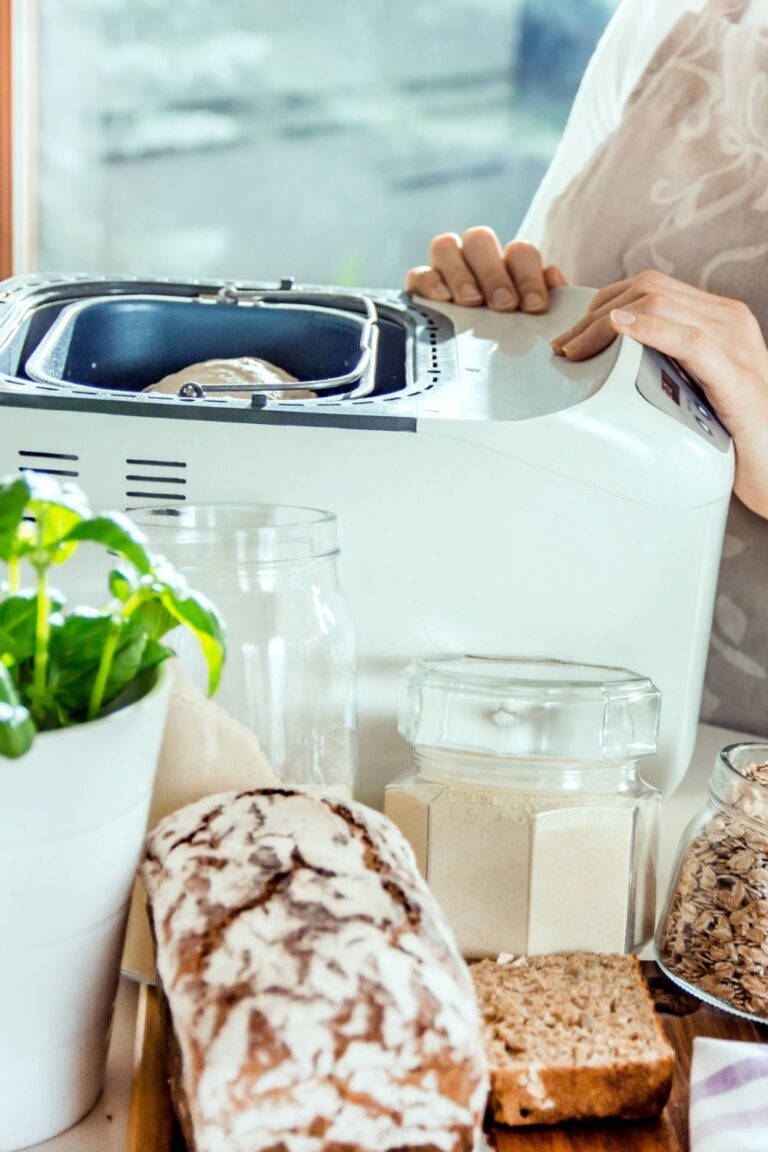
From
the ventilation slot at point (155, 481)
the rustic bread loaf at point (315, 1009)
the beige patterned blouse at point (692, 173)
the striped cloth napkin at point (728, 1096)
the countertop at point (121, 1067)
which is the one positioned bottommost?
the countertop at point (121, 1067)

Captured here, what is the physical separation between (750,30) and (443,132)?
1.28 meters

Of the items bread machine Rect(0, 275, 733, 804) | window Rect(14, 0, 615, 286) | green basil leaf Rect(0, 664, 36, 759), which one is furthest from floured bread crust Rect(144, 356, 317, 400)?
window Rect(14, 0, 615, 286)

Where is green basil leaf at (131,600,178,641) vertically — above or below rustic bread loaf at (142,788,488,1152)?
above

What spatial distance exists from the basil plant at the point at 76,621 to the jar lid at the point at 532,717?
0.21 m

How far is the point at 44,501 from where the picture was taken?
0.46m

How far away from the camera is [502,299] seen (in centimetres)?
105

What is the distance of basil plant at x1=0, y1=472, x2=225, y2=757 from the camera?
18.4 inches

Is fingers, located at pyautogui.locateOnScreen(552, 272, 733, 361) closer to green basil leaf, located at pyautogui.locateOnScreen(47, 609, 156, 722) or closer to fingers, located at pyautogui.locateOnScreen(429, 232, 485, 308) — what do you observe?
fingers, located at pyautogui.locateOnScreen(429, 232, 485, 308)

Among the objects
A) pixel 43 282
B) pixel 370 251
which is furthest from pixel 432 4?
pixel 43 282

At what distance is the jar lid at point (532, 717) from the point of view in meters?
0.70

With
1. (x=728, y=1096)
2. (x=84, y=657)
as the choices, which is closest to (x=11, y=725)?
(x=84, y=657)

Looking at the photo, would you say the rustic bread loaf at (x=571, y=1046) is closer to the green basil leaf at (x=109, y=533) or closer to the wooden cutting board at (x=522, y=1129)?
the wooden cutting board at (x=522, y=1129)

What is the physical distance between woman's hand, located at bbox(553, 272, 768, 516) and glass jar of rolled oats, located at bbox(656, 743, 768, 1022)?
0.92 feet

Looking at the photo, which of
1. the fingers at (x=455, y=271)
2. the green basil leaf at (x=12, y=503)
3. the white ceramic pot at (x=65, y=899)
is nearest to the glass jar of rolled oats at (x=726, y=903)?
the white ceramic pot at (x=65, y=899)
